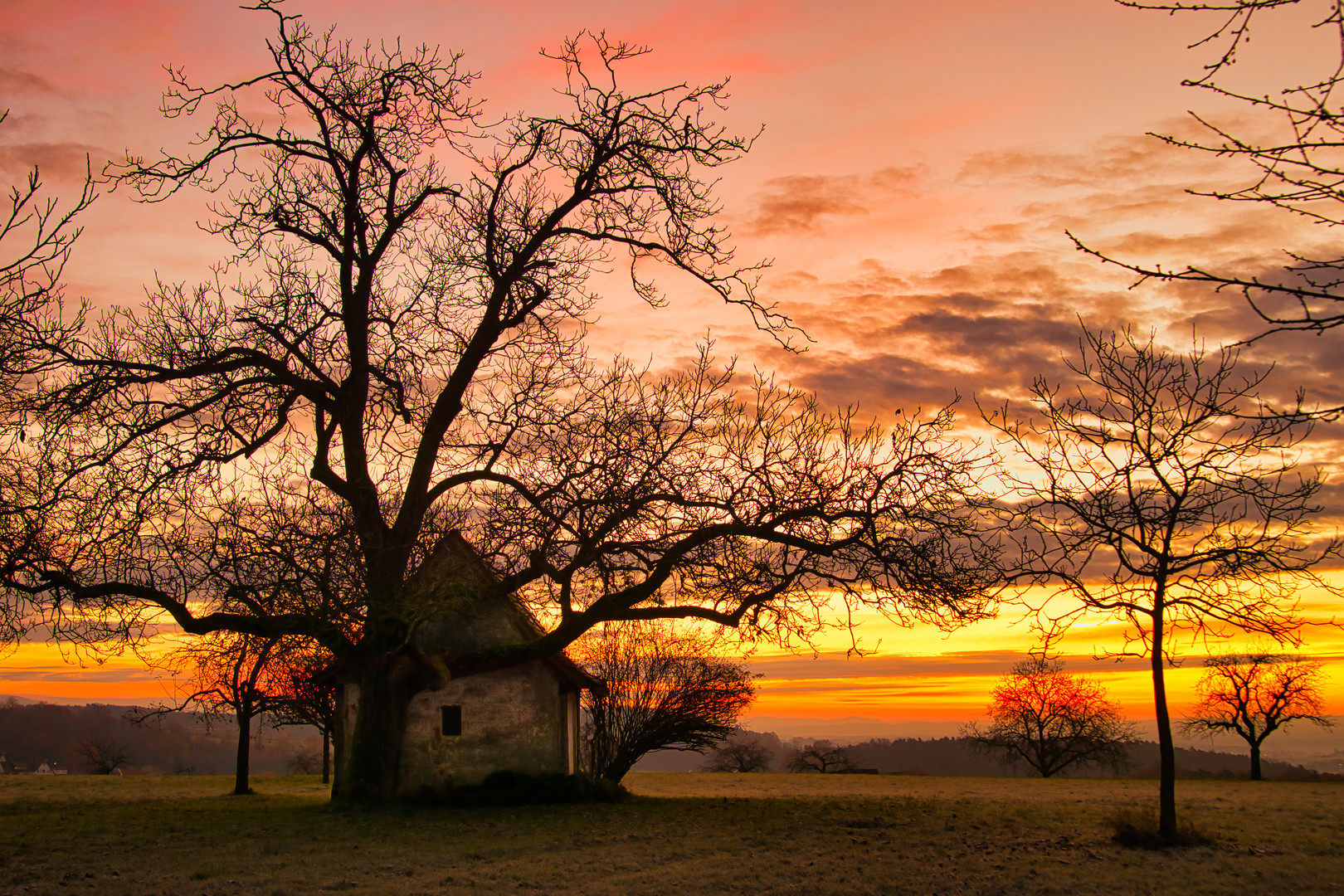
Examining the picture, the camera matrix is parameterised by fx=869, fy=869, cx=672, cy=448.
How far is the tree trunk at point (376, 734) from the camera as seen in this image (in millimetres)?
17719

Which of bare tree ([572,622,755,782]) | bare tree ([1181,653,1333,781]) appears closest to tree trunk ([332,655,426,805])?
bare tree ([572,622,755,782])

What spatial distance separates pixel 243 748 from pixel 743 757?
36.4 meters

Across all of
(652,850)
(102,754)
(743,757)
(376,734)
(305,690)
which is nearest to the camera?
(652,850)

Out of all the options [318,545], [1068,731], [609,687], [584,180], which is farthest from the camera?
[1068,731]

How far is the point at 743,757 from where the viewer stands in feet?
191

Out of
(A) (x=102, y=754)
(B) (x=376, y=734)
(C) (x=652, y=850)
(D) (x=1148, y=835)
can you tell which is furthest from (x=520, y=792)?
(A) (x=102, y=754)

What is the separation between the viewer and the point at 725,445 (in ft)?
51.1

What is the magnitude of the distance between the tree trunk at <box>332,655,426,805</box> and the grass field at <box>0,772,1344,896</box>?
A: 24.3 inches

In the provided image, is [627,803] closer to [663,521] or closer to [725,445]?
[663,521]

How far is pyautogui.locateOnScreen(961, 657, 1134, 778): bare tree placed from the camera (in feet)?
172

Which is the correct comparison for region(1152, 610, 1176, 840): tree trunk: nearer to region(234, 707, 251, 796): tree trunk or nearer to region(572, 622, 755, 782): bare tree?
region(572, 622, 755, 782): bare tree

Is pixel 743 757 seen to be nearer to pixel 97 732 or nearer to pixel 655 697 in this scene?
pixel 655 697

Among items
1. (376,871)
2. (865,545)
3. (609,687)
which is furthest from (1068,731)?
(376,871)

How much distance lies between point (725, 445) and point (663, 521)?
6.22ft
